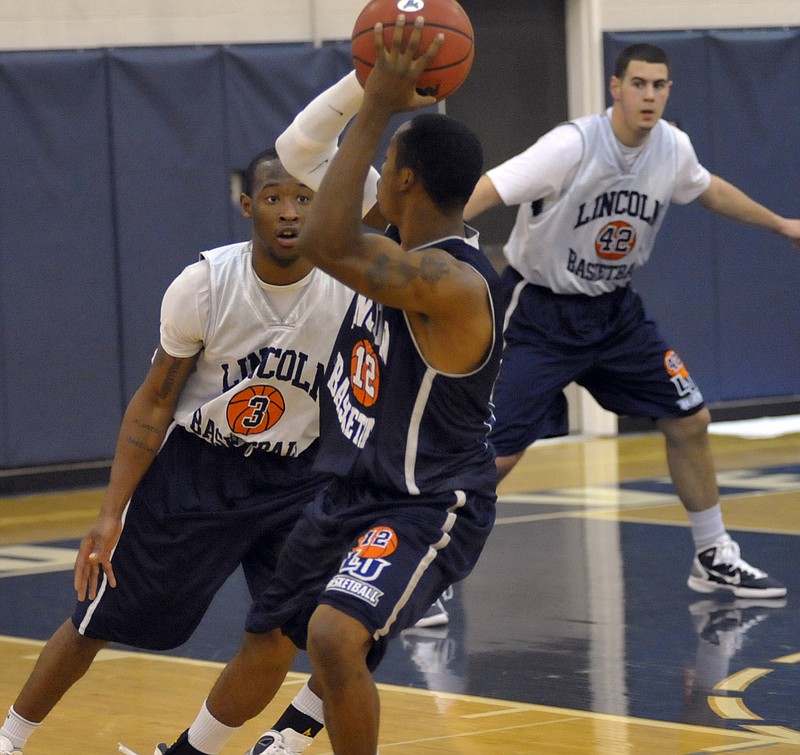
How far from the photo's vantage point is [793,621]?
590cm

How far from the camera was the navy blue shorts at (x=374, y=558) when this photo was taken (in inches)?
139

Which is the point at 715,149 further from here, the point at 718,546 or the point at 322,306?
the point at 322,306

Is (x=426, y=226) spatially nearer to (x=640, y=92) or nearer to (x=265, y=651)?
(x=265, y=651)

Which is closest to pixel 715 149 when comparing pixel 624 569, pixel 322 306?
pixel 624 569

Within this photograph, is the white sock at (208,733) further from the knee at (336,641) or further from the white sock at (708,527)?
the white sock at (708,527)

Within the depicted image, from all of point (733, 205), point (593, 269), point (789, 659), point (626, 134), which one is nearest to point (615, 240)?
point (593, 269)

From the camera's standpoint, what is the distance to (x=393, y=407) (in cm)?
367

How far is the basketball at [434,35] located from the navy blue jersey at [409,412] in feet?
1.12

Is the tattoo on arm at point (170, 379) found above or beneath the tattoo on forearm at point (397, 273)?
beneath

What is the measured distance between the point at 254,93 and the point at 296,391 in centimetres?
653

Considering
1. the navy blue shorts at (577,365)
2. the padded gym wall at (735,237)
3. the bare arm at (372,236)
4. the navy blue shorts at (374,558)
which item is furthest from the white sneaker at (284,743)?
the padded gym wall at (735,237)

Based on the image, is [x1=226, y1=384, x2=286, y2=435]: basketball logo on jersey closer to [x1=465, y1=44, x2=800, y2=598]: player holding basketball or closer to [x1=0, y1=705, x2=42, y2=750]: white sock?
[x1=0, y1=705, x2=42, y2=750]: white sock

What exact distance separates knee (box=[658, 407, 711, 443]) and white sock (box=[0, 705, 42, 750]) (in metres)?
2.96

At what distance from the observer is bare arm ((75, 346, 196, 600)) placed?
13.6ft
